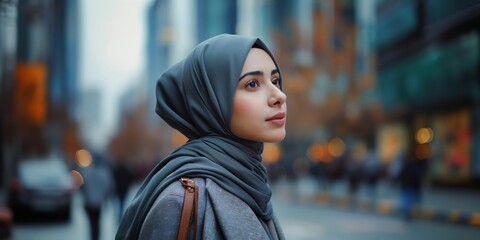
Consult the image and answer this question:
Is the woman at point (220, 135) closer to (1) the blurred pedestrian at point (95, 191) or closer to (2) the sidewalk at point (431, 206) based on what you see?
(1) the blurred pedestrian at point (95, 191)

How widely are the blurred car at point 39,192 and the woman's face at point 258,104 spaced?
1464cm

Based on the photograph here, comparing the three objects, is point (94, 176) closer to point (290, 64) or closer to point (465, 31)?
point (465, 31)

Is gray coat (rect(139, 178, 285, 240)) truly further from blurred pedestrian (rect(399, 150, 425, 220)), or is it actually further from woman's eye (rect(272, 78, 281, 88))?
blurred pedestrian (rect(399, 150, 425, 220))

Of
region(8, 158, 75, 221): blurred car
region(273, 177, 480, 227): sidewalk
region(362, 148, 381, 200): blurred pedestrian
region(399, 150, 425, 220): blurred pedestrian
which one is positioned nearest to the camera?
region(273, 177, 480, 227): sidewalk

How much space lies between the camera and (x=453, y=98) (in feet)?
86.3

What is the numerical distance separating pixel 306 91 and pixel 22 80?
2521cm

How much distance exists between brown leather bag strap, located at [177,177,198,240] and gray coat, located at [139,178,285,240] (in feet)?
0.06

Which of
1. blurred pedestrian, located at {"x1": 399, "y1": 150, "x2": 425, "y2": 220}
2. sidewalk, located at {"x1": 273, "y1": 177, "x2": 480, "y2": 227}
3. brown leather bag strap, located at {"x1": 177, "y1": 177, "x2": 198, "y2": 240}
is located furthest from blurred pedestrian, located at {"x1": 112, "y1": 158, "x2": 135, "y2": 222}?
brown leather bag strap, located at {"x1": 177, "y1": 177, "x2": 198, "y2": 240}

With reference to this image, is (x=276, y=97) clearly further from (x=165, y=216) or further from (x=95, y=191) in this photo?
(x=95, y=191)

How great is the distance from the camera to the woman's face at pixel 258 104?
1.99m

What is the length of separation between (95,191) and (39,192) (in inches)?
300

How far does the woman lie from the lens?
1855 millimetres

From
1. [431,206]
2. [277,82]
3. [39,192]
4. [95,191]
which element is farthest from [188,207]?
[431,206]

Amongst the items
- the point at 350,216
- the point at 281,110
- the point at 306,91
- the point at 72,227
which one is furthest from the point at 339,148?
the point at 281,110
